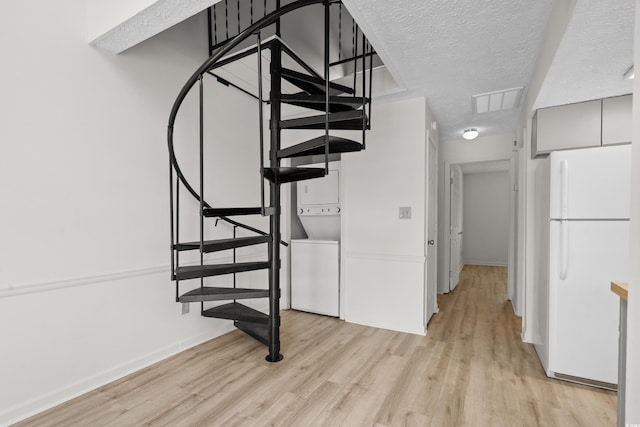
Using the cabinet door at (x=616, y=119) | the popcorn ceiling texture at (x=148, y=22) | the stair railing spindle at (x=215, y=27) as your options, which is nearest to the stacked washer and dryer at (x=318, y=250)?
the stair railing spindle at (x=215, y=27)

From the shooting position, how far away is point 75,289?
1879 millimetres

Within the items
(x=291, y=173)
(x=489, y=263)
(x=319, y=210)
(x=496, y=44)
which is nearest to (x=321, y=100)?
(x=291, y=173)

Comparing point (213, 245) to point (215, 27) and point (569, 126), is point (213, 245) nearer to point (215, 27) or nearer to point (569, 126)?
point (215, 27)

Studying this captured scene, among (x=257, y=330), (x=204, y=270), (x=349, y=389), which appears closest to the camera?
(x=349, y=389)

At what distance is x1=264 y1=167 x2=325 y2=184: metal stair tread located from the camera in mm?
2221

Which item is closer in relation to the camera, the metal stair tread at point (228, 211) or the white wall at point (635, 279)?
the white wall at point (635, 279)

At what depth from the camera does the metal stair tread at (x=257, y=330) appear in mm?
2486

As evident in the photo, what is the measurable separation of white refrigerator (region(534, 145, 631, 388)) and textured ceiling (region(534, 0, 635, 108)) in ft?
1.49

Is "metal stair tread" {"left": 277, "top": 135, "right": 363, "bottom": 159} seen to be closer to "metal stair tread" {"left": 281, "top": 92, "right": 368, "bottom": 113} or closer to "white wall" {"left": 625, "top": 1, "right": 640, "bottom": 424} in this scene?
"metal stair tread" {"left": 281, "top": 92, "right": 368, "bottom": 113}

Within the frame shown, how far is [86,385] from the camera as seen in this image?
6.28ft

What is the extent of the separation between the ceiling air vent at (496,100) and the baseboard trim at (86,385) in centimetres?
352

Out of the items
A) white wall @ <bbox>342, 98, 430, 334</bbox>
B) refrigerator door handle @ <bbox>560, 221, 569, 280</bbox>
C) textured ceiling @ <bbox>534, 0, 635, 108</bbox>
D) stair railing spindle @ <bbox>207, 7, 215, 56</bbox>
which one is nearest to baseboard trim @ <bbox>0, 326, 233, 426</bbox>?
white wall @ <bbox>342, 98, 430, 334</bbox>

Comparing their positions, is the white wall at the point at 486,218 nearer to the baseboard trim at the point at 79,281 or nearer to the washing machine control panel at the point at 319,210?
the washing machine control panel at the point at 319,210

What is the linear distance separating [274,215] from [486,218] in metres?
6.45
